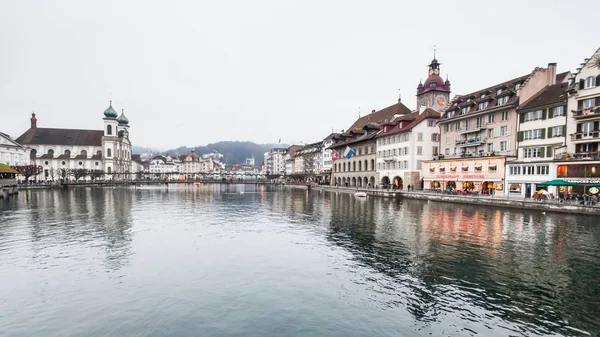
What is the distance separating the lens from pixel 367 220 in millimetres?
37031

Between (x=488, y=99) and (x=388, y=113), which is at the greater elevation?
(x=388, y=113)

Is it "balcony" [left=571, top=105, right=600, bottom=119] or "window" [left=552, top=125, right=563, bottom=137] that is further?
"window" [left=552, top=125, right=563, bottom=137]

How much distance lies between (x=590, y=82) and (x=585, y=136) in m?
7.49

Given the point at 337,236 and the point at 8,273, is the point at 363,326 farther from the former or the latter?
the point at 8,273

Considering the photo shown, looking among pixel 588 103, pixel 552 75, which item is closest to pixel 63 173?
pixel 552 75

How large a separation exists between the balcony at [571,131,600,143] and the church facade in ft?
505

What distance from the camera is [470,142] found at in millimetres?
64625

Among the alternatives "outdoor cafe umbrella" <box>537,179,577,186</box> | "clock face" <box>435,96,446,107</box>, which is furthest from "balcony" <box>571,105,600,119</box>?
"clock face" <box>435,96,446,107</box>

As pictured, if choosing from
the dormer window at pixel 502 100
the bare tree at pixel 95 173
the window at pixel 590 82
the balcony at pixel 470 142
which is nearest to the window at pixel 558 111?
the window at pixel 590 82

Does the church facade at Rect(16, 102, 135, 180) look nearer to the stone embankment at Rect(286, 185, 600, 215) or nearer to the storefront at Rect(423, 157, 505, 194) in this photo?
the stone embankment at Rect(286, 185, 600, 215)

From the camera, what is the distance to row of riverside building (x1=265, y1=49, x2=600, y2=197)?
4584 cm

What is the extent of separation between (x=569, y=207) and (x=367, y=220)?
25259 millimetres

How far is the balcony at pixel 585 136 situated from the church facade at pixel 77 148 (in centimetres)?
15396

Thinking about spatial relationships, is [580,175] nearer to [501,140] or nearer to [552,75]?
[501,140]
